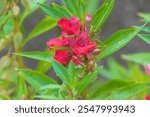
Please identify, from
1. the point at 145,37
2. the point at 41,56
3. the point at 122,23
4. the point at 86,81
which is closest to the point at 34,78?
the point at 41,56

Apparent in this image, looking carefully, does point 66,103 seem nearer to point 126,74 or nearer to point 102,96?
point 102,96

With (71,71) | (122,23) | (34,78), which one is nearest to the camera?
(71,71)

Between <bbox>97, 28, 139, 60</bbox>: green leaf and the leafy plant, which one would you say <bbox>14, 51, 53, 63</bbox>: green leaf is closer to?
the leafy plant

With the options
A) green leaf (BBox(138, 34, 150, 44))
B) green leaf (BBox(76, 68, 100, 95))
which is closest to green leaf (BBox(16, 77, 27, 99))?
green leaf (BBox(76, 68, 100, 95))

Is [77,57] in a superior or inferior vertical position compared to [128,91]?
superior

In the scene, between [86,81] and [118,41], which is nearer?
[86,81]

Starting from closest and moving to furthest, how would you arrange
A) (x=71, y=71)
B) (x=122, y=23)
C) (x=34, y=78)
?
(x=71, y=71), (x=34, y=78), (x=122, y=23)

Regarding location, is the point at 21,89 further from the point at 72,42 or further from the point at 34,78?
the point at 72,42

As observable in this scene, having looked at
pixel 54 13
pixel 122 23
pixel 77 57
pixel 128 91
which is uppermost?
pixel 54 13

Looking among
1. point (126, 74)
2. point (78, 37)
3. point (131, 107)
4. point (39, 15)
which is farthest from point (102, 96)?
point (39, 15)

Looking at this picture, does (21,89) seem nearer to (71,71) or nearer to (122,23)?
(71,71)
